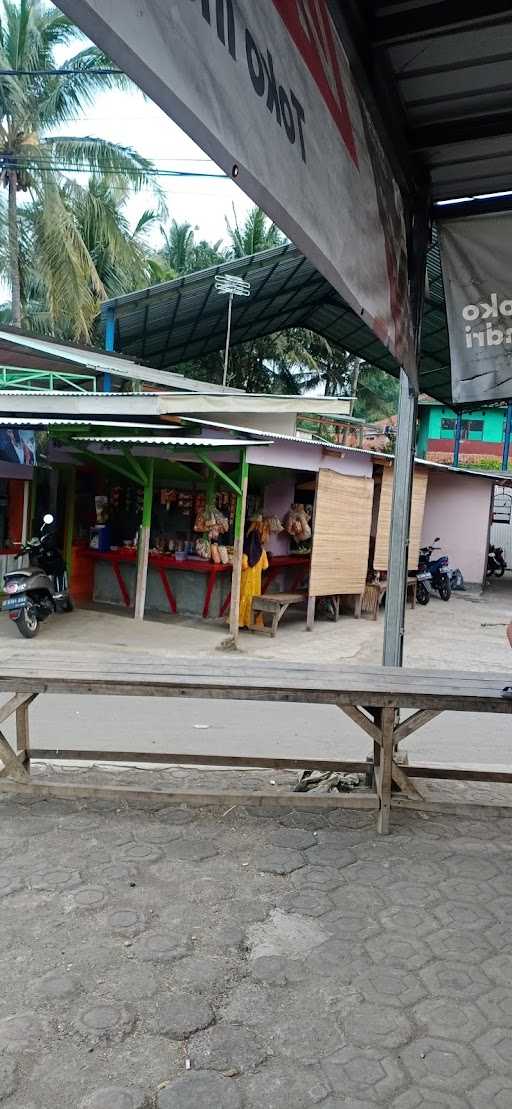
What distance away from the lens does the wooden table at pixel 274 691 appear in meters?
4.29

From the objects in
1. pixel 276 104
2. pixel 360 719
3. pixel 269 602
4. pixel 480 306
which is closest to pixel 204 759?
pixel 360 719

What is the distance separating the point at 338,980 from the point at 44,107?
22222mm

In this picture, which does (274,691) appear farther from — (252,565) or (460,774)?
(252,565)

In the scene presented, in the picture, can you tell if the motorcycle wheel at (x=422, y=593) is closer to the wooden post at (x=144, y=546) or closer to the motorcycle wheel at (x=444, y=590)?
the motorcycle wheel at (x=444, y=590)

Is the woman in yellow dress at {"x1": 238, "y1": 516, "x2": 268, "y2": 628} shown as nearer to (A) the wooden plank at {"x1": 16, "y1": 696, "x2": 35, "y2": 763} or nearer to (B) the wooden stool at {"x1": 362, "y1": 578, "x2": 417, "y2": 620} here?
(B) the wooden stool at {"x1": 362, "y1": 578, "x2": 417, "y2": 620}

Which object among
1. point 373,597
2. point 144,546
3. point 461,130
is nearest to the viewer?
point 461,130

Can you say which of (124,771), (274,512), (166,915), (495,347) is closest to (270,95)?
(495,347)

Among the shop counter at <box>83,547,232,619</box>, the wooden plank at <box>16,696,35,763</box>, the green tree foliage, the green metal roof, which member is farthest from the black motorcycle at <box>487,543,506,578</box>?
the wooden plank at <box>16,696,35,763</box>

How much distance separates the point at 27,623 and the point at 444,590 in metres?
9.82

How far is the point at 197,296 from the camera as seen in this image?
703 inches

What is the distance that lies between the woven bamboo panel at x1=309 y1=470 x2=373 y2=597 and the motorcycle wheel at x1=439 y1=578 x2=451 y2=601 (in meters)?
3.88

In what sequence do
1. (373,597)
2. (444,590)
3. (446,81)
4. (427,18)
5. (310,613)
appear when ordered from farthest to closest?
(444,590)
(373,597)
(310,613)
(446,81)
(427,18)

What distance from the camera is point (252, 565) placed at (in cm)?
1232

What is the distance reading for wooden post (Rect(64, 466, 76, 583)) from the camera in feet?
44.4
